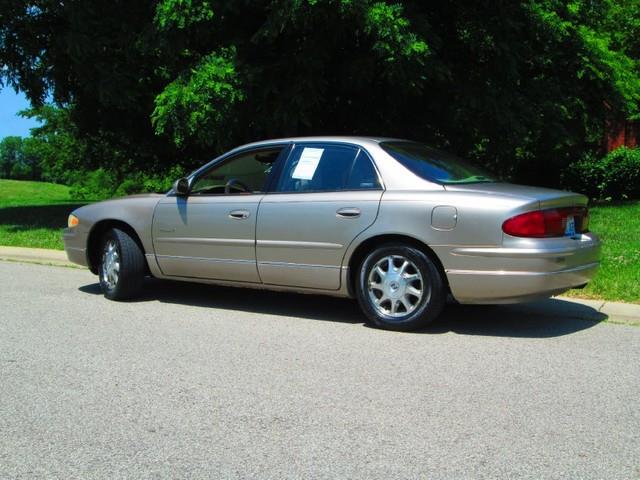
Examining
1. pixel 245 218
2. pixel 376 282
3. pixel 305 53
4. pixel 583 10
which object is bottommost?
pixel 376 282

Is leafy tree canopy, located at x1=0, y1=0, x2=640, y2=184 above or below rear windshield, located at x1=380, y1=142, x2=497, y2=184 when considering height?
above

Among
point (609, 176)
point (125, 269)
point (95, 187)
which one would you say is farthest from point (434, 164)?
point (95, 187)

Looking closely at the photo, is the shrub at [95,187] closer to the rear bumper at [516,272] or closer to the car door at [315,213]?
the car door at [315,213]

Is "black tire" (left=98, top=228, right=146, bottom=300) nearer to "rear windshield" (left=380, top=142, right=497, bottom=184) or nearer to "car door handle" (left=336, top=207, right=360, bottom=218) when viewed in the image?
"car door handle" (left=336, top=207, right=360, bottom=218)

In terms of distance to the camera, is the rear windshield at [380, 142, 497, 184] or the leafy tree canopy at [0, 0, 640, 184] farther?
the leafy tree canopy at [0, 0, 640, 184]

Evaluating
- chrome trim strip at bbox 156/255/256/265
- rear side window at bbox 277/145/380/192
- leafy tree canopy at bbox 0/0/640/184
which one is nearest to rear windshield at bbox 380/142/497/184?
rear side window at bbox 277/145/380/192

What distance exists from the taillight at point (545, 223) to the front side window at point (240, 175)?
2.39m

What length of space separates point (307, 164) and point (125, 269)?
7.24 feet

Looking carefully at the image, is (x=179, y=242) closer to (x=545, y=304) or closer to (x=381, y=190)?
(x=381, y=190)

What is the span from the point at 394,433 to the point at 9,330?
12.6 ft

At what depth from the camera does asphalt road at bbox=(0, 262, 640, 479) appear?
11.0 ft

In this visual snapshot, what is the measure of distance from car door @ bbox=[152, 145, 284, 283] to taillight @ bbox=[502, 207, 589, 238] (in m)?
2.34

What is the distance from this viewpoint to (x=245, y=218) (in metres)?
6.60

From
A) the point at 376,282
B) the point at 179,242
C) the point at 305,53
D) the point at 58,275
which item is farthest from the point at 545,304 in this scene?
the point at 305,53
